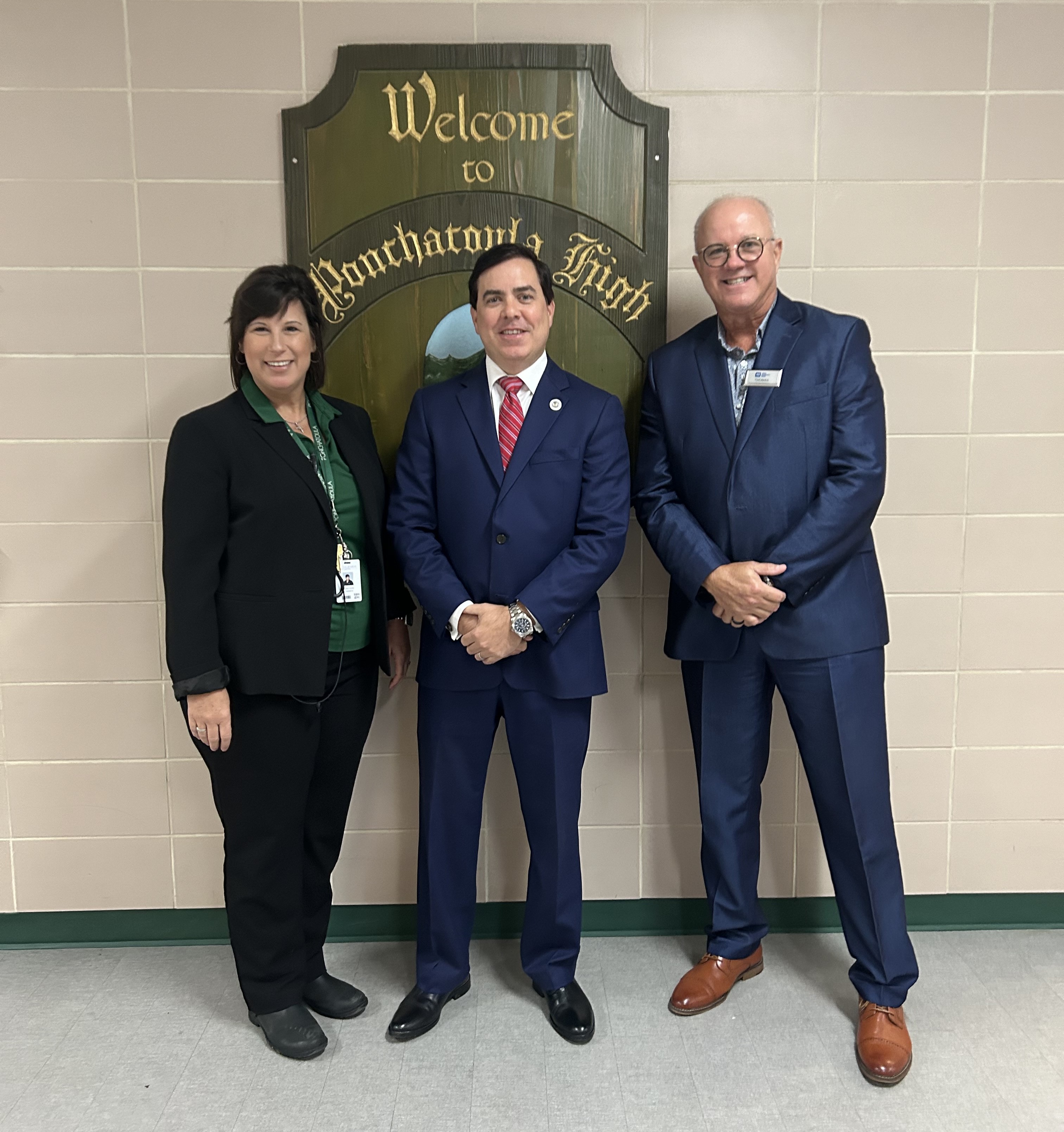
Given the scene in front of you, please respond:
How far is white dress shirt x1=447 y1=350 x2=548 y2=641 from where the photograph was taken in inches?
86.0

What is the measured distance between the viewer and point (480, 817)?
2336mm

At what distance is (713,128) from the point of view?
7.92 ft

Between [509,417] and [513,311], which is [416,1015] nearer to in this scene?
[509,417]

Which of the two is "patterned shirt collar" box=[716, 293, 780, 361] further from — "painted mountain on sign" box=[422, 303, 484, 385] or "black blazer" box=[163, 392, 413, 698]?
"black blazer" box=[163, 392, 413, 698]

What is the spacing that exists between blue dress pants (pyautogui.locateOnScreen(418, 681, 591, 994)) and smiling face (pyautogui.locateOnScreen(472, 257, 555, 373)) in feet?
2.53

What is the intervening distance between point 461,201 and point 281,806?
1.54m

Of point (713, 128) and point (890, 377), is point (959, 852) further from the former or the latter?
point (713, 128)

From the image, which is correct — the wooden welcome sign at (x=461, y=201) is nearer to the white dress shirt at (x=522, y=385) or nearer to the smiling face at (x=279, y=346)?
the white dress shirt at (x=522, y=385)

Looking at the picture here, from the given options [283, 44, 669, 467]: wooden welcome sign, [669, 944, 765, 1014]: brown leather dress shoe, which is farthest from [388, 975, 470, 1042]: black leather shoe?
[283, 44, 669, 467]: wooden welcome sign

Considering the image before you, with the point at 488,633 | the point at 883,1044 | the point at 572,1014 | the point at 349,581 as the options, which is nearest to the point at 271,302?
the point at 349,581

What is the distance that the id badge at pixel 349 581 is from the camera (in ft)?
6.96

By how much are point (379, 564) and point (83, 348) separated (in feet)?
3.36

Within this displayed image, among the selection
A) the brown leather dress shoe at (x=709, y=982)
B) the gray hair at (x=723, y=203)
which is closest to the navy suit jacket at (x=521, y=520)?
the gray hair at (x=723, y=203)

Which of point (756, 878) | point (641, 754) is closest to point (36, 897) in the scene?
point (641, 754)
